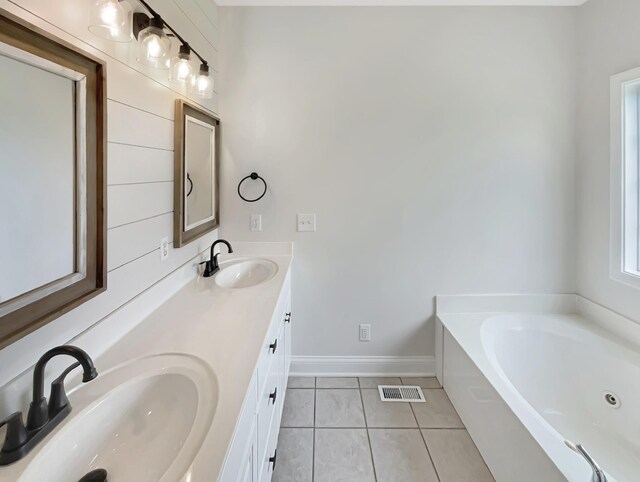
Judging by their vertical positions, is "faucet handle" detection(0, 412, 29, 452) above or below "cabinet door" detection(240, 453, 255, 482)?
above

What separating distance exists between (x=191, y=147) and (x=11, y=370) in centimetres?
135

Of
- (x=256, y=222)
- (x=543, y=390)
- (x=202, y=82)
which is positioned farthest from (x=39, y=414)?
(x=543, y=390)

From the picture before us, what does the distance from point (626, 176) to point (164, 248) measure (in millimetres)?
2637

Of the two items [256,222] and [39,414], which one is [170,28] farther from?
[39,414]

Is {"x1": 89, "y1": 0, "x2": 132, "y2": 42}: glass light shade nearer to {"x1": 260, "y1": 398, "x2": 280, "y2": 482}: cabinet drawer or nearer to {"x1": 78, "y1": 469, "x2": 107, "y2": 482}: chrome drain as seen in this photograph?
{"x1": 78, "y1": 469, "x2": 107, "y2": 482}: chrome drain

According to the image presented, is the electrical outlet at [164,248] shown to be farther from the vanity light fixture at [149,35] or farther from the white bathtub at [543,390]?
the white bathtub at [543,390]

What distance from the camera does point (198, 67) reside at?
75.6 inches

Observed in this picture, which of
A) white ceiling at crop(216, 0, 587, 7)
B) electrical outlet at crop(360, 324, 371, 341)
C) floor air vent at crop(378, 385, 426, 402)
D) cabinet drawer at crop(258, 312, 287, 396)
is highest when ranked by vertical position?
white ceiling at crop(216, 0, 587, 7)

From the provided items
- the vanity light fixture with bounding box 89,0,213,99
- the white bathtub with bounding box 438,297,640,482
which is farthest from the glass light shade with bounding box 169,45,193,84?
the white bathtub with bounding box 438,297,640,482

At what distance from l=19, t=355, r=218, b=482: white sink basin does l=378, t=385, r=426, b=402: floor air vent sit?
1637 mm

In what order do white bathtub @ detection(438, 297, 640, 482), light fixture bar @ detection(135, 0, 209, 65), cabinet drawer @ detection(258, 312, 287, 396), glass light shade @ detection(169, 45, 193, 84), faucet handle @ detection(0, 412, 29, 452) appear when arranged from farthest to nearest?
glass light shade @ detection(169, 45, 193, 84) < white bathtub @ detection(438, 297, 640, 482) < light fixture bar @ detection(135, 0, 209, 65) < cabinet drawer @ detection(258, 312, 287, 396) < faucet handle @ detection(0, 412, 29, 452)

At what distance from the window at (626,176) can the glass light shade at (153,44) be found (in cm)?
248

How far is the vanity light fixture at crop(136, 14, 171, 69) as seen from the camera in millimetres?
1295

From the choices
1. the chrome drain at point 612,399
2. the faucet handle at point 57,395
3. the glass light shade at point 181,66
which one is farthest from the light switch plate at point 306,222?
the chrome drain at point 612,399
